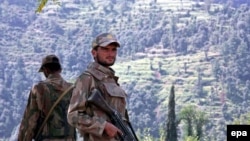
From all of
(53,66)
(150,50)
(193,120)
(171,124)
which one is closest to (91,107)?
(53,66)

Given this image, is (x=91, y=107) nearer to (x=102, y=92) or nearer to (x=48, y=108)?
(x=102, y=92)

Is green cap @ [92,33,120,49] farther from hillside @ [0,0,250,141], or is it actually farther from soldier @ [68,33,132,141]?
hillside @ [0,0,250,141]

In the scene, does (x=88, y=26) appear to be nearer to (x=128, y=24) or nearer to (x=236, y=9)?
(x=128, y=24)

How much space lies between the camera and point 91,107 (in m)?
6.00

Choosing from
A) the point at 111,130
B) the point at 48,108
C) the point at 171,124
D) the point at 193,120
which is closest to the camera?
the point at 111,130

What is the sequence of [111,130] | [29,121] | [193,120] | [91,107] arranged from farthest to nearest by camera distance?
[193,120] < [29,121] < [91,107] < [111,130]

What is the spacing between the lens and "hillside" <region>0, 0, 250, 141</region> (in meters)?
120

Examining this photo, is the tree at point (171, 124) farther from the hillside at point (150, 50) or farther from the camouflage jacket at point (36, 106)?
the camouflage jacket at point (36, 106)

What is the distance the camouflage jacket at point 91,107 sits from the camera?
5918 mm

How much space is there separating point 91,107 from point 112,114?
6.1 inches

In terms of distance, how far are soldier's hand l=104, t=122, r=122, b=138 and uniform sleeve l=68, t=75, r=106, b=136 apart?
27 mm

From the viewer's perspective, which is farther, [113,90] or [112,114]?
[113,90]

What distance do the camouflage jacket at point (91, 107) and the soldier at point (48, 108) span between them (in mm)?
1709

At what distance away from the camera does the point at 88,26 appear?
156m
